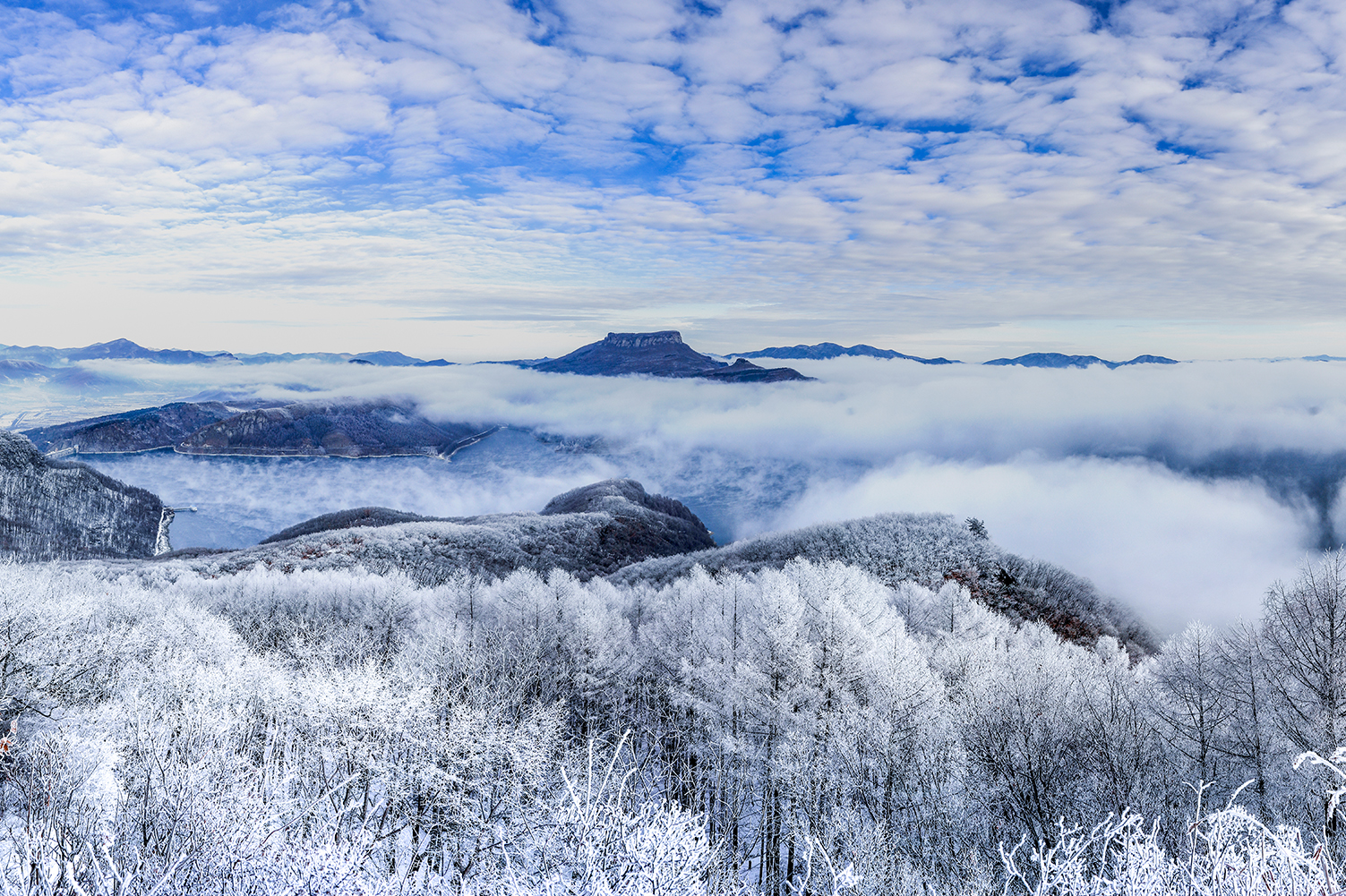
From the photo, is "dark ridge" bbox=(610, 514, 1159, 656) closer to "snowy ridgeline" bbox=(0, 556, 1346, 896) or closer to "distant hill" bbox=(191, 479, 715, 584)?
"distant hill" bbox=(191, 479, 715, 584)

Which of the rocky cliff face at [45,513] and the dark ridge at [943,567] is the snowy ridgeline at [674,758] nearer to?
the dark ridge at [943,567]

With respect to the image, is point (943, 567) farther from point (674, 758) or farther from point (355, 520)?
point (355, 520)

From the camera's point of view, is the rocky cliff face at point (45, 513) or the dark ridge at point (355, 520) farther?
the rocky cliff face at point (45, 513)

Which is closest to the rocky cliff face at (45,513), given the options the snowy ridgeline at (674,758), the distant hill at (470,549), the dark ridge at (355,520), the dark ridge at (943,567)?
the dark ridge at (355,520)

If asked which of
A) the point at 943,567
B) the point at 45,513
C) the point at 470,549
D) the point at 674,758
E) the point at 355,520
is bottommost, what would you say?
the point at 45,513

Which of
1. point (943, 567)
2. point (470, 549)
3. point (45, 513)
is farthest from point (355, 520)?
point (943, 567)

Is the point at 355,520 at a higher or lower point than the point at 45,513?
higher

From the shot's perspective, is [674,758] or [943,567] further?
[943,567]

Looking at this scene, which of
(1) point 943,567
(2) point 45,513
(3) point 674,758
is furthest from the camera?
(2) point 45,513

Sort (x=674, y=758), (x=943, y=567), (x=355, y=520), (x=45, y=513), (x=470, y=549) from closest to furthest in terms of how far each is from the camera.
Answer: (x=674, y=758) → (x=943, y=567) → (x=470, y=549) → (x=355, y=520) → (x=45, y=513)
